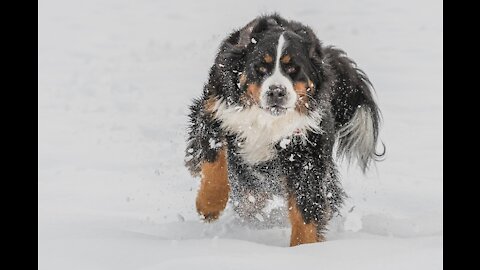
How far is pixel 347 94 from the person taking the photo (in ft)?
18.8

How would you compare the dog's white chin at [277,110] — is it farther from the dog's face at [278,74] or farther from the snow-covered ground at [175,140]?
the snow-covered ground at [175,140]

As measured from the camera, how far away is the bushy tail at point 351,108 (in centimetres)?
566

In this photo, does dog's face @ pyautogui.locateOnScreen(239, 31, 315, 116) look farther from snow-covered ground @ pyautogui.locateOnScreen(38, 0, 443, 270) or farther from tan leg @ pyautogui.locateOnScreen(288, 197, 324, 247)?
snow-covered ground @ pyautogui.locateOnScreen(38, 0, 443, 270)

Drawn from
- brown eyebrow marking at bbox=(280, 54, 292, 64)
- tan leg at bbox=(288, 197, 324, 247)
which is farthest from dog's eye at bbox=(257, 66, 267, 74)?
tan leg at bbox=(288, 197, 324, 247)

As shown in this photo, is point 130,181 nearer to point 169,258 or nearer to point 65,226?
point 65,226

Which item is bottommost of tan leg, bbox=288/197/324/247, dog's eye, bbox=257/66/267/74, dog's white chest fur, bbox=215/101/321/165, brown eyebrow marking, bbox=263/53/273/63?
tan leg, bbox=288/197/324/247

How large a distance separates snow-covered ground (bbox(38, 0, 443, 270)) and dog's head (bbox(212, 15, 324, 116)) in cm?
91

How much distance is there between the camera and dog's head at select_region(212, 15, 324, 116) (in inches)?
194

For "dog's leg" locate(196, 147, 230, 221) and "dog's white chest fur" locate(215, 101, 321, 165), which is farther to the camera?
"dog's leg" locate(196, 147, 230, 221)

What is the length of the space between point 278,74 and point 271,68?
6 cm

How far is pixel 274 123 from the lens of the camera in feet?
17.2

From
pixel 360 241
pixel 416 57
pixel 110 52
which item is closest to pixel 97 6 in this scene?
pixel 110 52

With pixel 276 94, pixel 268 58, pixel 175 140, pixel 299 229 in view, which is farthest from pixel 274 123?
pixel 175 140

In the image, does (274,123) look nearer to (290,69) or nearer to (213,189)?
(290,69)
